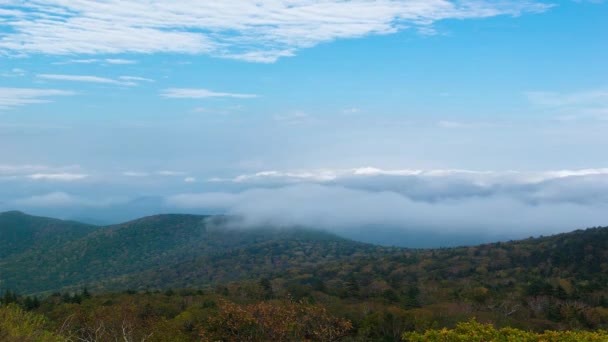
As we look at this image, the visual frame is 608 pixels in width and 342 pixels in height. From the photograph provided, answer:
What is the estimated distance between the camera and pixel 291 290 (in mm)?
55438

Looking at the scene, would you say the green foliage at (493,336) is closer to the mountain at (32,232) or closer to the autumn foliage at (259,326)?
the autumn foliage at (259,326)

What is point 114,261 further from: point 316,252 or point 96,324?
point 96,324

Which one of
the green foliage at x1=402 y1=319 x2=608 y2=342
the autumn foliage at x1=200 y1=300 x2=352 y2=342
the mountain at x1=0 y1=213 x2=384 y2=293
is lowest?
the mountain at x1=0 y1=213 x2=384 y2=293

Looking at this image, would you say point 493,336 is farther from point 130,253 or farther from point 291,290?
point 130,253

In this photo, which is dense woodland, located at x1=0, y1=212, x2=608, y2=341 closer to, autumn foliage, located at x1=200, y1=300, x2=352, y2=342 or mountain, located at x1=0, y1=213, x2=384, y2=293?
autumn foliage, located at x1=200, y1=300, x2=352, y2=342

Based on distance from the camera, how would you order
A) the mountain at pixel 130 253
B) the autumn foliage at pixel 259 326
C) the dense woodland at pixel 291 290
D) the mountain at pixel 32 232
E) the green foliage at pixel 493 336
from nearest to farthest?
the green foliage at pixel 493 336
the autumn foliage at pixel 259 326
the dense woodland at pixel 291 290
the mountain at pixel 130 253
the mountain at pixel 32 232

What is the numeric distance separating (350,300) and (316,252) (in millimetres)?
102526

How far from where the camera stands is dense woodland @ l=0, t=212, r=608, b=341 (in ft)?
90.8

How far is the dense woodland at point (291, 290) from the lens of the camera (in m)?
27.7

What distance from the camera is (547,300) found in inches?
1704

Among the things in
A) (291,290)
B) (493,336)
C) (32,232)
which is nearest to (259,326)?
(493,336)

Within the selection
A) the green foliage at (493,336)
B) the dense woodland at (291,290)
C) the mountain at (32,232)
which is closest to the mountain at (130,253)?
the mountain at (32,232)

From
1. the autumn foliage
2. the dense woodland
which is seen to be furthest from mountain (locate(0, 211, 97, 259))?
the autumn foliage

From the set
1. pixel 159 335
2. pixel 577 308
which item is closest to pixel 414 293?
pixel 577 308
